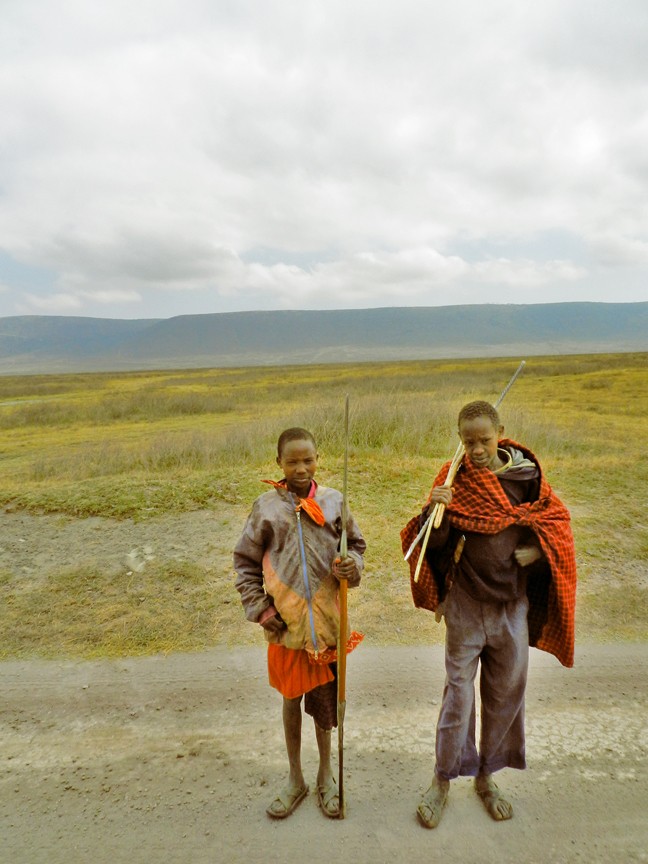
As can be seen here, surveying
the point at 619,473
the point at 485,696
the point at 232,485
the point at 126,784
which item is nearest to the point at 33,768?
the point at 126,784

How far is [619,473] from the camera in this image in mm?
8805

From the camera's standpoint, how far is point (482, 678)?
2.54 meters

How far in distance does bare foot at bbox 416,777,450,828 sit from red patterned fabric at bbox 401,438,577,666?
785mm

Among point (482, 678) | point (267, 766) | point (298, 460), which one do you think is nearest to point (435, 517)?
point (298, 460)

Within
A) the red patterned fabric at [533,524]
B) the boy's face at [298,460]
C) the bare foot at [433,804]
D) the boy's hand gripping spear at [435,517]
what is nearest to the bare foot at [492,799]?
the bare foot at [433,804]

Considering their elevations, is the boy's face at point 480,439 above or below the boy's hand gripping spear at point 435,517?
above

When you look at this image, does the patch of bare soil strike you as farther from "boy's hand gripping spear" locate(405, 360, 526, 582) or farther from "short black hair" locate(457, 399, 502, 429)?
"short black hair" locate(457, 399, 502, 429)

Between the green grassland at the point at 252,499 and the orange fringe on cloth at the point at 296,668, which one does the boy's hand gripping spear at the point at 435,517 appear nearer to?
the orange fringe on cloth at the point at 296,668

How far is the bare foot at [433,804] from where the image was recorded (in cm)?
242

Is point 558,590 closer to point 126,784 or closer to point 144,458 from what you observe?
point 126,784

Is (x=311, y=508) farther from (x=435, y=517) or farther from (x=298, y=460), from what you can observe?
(x=435, y=517)

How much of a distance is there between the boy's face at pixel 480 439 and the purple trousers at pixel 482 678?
0.60m

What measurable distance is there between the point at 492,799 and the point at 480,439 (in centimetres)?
165

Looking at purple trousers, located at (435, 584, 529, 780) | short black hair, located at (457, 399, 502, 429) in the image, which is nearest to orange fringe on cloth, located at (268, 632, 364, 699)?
purple trousers, located at (435, 584, 529, 780)
